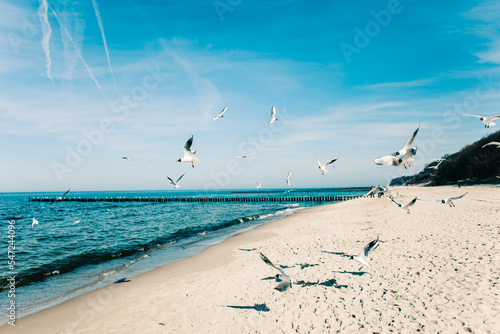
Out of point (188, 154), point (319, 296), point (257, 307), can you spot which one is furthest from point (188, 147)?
point (319, 296)

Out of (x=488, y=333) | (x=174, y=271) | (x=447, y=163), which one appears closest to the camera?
(x=488, y=333)

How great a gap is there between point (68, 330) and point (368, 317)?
20.8ft

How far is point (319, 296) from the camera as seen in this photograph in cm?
625

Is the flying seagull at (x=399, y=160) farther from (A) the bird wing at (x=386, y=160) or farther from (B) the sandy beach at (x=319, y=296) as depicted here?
(B) the sandy beach at (x=319, y=296)

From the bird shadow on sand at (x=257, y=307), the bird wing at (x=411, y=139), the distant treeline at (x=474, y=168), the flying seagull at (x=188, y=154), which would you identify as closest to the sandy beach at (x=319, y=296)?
the bird shadow on sand at (x=257, y=307)

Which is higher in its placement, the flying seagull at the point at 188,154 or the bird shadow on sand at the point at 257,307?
the flying seagull at the point at 188,154

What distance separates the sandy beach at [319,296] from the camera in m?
5.07

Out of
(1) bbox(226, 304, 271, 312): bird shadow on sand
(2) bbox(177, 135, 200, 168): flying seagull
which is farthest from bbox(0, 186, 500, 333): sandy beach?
(2) bbox(177, 135, 200, 168): flying seagull

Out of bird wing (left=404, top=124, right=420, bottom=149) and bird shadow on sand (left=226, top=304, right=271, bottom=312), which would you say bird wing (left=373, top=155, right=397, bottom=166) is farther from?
bird shadow on sand (left=226, top=304, right=271, bottom=312)

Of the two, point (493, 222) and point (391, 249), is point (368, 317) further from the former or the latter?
point (493, 222)

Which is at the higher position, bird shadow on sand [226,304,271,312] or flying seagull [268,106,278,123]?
flying seagull [268,106,278,123]

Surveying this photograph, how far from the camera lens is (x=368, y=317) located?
5141 mm

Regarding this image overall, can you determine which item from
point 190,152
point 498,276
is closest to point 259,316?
point 190,152

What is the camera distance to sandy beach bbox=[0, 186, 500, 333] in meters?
5.07
